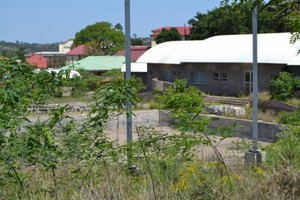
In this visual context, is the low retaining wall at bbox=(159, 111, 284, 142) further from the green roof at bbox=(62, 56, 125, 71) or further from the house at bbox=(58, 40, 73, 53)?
the house at bbox=(58, 40, 73, 53)

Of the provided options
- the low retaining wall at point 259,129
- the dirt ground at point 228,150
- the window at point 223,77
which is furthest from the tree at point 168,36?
the low retaining wall at point 259,129

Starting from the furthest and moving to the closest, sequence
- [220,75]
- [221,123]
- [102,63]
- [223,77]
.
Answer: [102,63] → [220,75] → [223,77] → [221,123]

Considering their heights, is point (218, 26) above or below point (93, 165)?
above

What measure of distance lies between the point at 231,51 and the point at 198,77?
11.9 ft

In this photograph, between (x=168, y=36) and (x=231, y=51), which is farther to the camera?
(x=168, y=36)

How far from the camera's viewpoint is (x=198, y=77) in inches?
1526

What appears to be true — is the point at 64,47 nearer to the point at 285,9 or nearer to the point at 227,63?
the point at 227,63

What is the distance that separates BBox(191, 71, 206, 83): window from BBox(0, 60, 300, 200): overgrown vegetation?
31.1m

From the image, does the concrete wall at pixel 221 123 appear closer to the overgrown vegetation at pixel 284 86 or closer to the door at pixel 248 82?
the overgrown vegetation at pixel 284 86

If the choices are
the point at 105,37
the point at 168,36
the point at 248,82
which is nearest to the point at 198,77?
the point at 248,82

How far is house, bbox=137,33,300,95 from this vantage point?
33000 millimetres

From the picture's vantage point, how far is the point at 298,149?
6.58 meters

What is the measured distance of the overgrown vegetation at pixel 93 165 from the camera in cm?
487

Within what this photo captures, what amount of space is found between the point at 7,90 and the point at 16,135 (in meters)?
0.88
